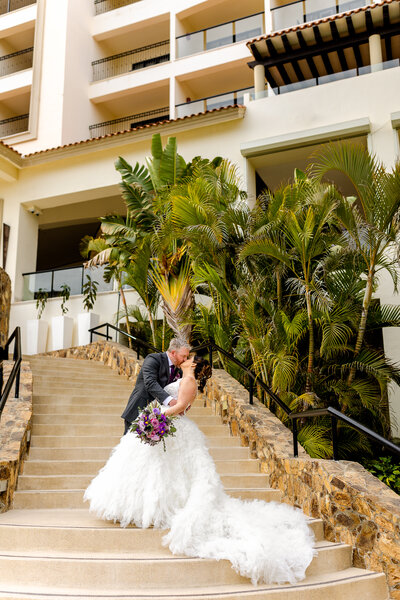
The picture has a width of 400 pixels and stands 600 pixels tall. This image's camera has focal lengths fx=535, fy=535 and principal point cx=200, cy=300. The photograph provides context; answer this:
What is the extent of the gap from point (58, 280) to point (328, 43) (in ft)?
32.8

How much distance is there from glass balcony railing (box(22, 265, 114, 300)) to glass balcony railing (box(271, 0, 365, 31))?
10.6m

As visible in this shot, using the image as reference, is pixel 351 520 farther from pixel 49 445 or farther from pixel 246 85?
pixel 246 85

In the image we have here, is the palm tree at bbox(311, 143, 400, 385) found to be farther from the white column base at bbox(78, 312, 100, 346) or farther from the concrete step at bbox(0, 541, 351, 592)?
the white column base at bbox(78, 312, 100, 346)

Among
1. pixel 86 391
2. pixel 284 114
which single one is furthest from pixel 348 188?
pixel 86 391

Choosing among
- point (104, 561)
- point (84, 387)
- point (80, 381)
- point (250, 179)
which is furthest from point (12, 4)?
point (104, 561)

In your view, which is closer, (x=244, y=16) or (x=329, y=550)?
(x=329, y=550)

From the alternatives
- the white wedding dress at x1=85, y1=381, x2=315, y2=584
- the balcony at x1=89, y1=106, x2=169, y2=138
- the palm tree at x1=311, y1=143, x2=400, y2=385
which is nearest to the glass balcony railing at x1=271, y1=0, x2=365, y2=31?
the balcony at x1=89, y1=106, x2=169, y2=138

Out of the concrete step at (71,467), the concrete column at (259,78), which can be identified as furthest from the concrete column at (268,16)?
the concrete step at (71,467)

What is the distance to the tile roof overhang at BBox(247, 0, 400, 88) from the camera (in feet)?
44.1

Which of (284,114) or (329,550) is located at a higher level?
(284,114)

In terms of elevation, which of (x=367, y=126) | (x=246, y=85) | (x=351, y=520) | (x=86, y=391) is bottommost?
(x=351, y=520)

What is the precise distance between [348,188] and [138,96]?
391 inches

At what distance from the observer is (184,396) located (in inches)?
192

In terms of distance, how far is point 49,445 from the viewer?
722 cm
